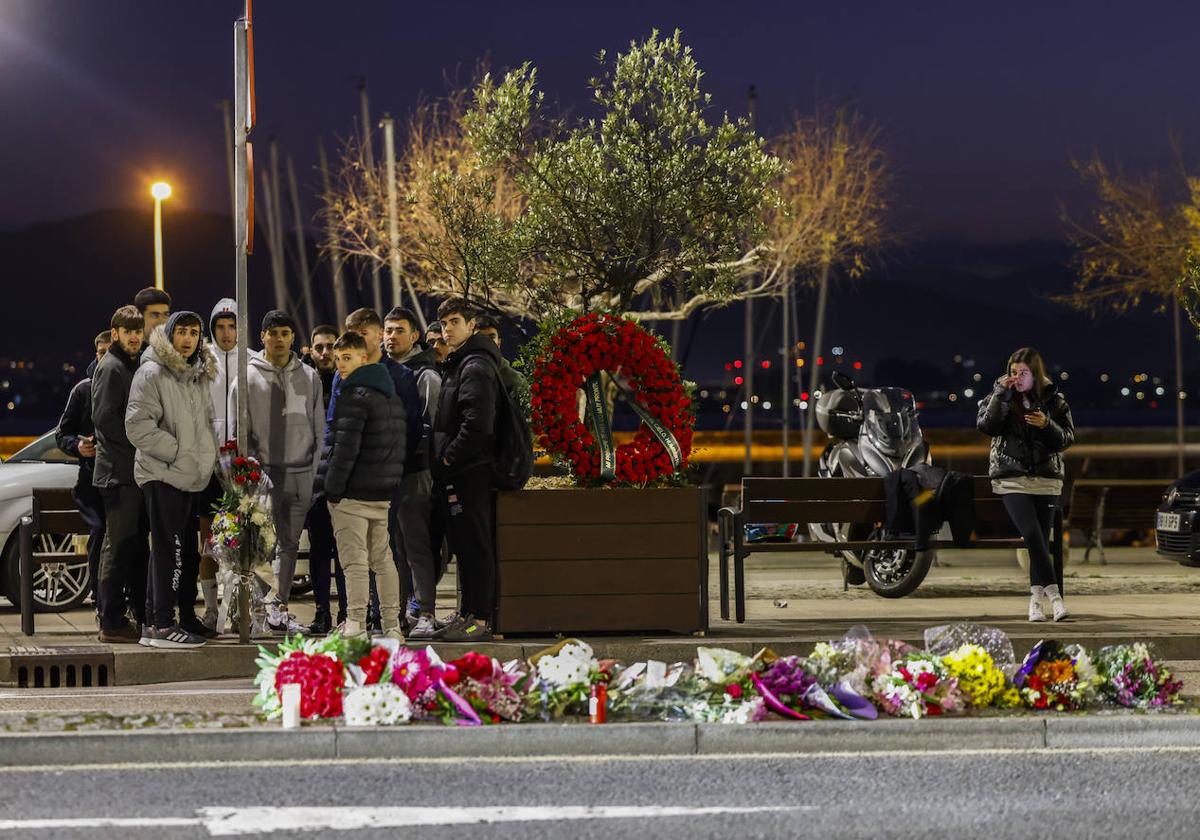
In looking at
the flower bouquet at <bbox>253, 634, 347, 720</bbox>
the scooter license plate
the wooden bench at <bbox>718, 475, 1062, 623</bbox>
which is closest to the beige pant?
the flower bouquet at <bbox>253, 634, 347, 720</bbox>

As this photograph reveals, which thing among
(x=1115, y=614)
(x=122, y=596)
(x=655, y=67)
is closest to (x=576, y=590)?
→ (x=122, y=596)

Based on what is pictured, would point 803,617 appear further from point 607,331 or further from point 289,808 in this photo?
point 289,808

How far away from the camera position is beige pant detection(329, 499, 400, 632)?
10.4 metres

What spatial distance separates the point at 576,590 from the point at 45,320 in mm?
146032

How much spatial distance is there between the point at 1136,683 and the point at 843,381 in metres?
7.37

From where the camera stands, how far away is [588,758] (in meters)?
7.78

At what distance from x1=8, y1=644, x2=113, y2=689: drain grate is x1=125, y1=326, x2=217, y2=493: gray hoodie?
1.01m

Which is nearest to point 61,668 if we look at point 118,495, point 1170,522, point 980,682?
point 118,495

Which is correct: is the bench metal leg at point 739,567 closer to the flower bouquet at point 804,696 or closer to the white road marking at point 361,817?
the flower bouquet at point 804,696

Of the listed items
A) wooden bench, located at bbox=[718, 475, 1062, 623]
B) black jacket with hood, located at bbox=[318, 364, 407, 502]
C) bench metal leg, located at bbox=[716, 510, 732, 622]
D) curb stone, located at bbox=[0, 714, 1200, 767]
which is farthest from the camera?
wooden bench, located at bbox=[718, 475, 1062, 623]

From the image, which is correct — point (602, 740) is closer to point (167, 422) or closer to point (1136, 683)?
point (1136, 683)

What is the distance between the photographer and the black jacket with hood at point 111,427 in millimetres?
10633

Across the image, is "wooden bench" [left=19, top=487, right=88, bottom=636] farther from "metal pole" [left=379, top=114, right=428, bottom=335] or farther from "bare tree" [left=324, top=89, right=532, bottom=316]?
"metal pole" [left=379, top=114, right=428, bottom=335]

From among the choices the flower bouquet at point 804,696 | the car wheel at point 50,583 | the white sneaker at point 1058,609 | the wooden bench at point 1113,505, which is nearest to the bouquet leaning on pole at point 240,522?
the car wheel at point 50,583
